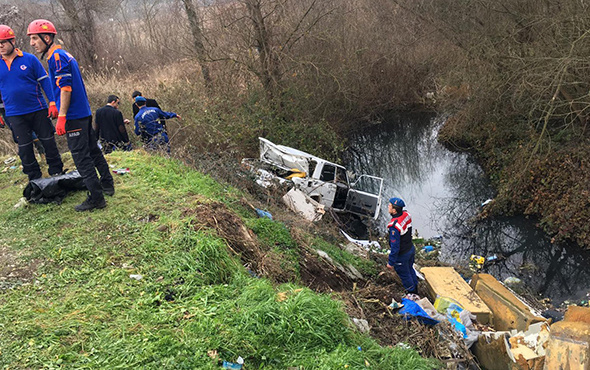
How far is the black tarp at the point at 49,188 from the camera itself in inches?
193

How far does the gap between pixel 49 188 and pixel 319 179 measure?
20.3 ft

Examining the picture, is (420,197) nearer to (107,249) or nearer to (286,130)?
(286,130)

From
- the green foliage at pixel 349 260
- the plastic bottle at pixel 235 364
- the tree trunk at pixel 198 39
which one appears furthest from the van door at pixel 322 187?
the plastic bottle at pixel 235 364

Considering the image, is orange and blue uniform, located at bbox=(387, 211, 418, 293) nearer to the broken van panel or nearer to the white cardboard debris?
the white cardboard debris

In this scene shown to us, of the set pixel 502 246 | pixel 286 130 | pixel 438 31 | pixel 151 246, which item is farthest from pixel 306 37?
pixel 151 246

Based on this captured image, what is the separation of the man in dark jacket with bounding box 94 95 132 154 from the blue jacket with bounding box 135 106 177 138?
25 centimetres

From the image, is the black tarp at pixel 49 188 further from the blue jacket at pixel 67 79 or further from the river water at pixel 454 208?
the river water at pixel 454 208

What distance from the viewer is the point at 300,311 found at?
322 centimetres

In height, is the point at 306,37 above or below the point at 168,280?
above

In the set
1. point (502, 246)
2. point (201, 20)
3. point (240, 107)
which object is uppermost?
point (201, 20)

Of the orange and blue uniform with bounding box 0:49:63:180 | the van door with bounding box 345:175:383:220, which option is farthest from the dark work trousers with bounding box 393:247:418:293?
the orange and blue uniform with bounding box 0:49:63:180

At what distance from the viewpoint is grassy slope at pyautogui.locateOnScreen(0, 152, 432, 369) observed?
2734 mm

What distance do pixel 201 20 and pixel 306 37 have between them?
11.0ft

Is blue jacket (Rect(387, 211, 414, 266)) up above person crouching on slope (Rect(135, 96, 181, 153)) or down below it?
below
